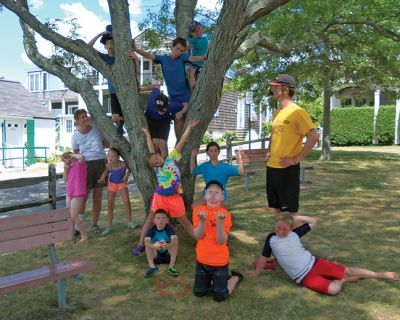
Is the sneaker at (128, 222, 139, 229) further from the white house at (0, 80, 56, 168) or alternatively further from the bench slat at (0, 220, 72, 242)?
the white house at (0, 80, 56, 168)

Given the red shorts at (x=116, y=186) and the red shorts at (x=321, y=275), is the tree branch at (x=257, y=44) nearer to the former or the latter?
the red shorts at (x=116, y=186)

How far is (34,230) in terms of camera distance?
161 inches

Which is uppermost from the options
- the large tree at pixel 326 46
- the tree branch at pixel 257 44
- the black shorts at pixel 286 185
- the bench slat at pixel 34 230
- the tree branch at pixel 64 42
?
the large tree at pixel 326 46

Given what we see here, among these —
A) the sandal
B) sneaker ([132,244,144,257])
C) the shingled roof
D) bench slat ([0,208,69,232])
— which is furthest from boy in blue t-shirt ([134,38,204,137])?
the shingled roof

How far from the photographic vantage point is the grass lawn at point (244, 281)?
157 inches

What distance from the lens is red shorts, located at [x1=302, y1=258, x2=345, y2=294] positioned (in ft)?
14.4

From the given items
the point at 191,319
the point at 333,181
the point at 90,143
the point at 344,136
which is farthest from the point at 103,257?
the point at 344,136

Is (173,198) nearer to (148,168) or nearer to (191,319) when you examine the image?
(148,168)

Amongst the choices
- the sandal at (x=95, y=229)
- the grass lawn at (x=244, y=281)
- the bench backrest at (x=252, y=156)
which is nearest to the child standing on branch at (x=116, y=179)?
the sandal at (x=95, y=229)

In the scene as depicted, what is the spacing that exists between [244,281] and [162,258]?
3.32ft

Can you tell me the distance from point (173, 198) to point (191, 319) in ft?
5.34

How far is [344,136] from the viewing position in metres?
29.6

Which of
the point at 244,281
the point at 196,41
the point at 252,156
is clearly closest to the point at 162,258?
the point at 244,281

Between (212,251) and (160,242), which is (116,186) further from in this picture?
(212,251)
